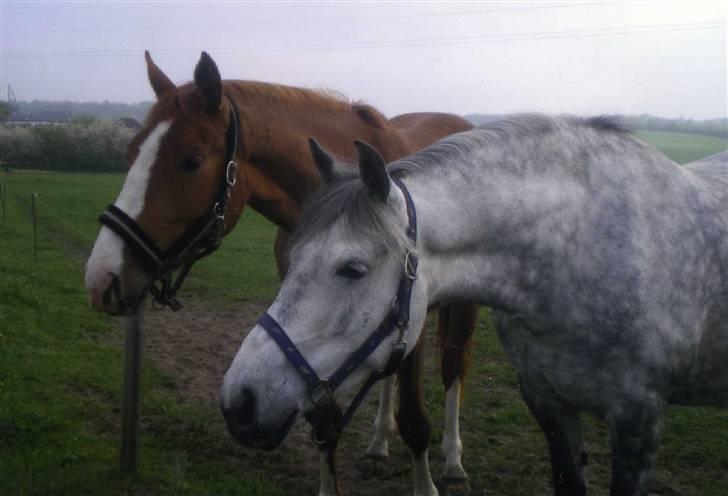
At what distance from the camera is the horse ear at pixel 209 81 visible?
306cm

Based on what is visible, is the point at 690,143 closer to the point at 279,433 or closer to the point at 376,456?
the point at 376,456

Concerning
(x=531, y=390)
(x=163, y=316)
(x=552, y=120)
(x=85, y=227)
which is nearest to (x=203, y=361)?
(x=163, y=316)

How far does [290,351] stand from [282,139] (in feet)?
5.76

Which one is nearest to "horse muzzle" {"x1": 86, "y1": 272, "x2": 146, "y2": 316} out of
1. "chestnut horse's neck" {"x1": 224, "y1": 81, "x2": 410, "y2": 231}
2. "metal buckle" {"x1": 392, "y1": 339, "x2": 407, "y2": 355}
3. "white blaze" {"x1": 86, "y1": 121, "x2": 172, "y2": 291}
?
"white blaze" {"x1": 86, "y1": 121, "x2": 172, "y2": 291}

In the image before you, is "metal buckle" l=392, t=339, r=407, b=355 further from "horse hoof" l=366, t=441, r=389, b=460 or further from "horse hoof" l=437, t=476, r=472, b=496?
"horse hoof" l=366, t=441, r=389, b=460

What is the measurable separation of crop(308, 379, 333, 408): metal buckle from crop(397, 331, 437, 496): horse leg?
1.64 meters

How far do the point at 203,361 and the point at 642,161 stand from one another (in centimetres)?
526

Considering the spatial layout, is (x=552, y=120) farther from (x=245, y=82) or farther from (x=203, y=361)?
(x=203, y=361)

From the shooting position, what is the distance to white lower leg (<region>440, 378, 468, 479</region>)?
15.0ft

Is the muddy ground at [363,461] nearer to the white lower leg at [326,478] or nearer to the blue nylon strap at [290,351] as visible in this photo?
the white lower leg at [326,478]

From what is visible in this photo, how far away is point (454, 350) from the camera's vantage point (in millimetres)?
5035

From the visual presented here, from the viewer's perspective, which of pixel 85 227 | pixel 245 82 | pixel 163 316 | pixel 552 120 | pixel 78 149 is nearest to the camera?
pixel 552 120

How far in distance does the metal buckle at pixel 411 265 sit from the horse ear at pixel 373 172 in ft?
0.65

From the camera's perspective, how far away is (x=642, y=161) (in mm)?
2785
